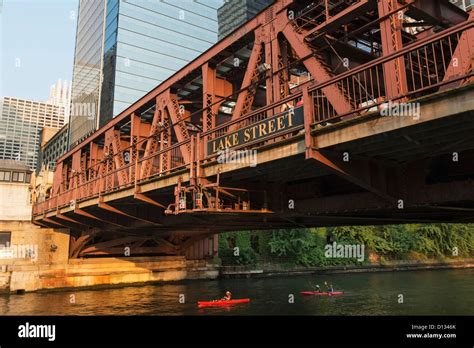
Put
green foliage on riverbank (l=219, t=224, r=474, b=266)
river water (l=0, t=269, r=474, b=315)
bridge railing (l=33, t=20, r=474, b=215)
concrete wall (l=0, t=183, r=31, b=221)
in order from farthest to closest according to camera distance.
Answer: green foliage on riverbank (l=219, t=224, r=474, b=266) < concrete wall (l=0, t=183, r=31, b=221) < river water (l=0, t=269, r=474, b=315) < bridge railing (l=33, t=20, r=474, b=215)

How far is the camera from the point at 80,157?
3538cm

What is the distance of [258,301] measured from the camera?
99.9 feet

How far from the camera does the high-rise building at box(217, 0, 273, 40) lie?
512ft

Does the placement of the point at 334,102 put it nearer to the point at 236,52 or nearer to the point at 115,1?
the point at 236,52

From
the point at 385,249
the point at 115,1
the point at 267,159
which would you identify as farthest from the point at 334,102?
the point at 115,1

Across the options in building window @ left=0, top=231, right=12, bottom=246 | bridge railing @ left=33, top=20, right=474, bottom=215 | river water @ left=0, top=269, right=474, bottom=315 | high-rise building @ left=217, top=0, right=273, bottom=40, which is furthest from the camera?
high-rise building @ left=217, top=0, right=273, bottom=40

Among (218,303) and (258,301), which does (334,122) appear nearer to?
(218,303)

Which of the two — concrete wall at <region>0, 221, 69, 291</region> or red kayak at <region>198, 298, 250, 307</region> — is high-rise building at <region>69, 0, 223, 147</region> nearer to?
concrete wall at <region>0, 221, 69, 291</region>

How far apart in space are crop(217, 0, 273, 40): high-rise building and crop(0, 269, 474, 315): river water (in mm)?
129028

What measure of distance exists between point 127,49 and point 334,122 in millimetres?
85292

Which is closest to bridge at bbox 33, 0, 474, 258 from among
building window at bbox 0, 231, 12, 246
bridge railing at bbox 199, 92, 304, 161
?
bridge railing at bbox 199, 92, 304, 161

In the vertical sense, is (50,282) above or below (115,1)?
below

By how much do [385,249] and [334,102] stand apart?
5790 cm

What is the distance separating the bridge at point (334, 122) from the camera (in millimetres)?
8977
